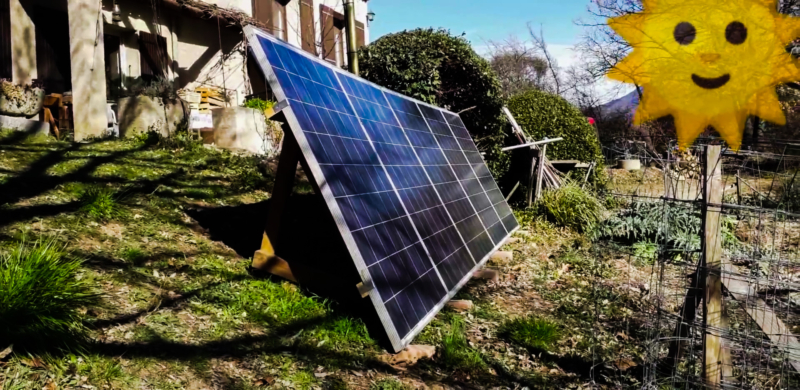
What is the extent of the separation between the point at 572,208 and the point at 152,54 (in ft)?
27.8

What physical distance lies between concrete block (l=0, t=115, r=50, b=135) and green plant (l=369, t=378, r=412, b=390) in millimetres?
6522

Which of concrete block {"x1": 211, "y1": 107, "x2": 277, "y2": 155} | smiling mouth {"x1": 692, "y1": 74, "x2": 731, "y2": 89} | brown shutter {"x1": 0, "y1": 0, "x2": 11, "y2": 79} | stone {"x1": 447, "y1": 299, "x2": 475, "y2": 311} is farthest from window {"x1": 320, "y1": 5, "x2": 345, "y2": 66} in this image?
smiling mouth {"x1": 692, "y1": 74, "x2": 731, "y2": 89}

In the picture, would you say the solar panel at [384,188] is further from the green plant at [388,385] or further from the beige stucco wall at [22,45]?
the beige stucco wall at [22,45]

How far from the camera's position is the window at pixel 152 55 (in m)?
10.9

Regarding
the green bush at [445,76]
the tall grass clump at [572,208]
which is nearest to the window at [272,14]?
the green bush at [445,76]

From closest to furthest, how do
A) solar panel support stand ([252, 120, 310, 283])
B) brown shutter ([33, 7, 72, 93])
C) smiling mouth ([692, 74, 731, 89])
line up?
smiling mouth ([692, 74, 731, 89]), solar panel support stand ([252, 120, 310, 283]), brown shutter ([33, 7, 72, 93])

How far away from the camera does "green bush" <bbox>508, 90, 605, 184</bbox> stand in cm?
1000

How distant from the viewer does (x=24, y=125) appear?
7359mm

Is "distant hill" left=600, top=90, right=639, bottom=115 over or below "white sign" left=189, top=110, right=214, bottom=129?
below

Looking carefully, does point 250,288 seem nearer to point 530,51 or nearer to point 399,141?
point 399,141

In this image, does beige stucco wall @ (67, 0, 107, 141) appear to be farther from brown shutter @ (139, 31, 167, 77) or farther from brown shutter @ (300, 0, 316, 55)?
brown shutter @ (300, 0, 316, 55)

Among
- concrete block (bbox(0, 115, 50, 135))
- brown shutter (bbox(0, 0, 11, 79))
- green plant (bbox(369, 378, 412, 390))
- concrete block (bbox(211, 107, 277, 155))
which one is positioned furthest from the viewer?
concrete block (bbox(211, 107, 277, 155))

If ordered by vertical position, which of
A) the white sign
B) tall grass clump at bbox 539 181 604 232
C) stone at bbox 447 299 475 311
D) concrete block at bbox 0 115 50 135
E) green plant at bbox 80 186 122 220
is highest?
the white sign

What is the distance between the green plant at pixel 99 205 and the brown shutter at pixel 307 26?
419 inches
